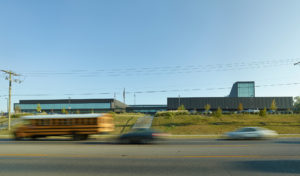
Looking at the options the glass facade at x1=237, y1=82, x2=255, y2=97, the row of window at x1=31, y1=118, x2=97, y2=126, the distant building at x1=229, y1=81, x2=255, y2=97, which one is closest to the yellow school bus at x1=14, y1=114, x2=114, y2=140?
the row of window at x1=31, y1=118, x2=97, y2=126

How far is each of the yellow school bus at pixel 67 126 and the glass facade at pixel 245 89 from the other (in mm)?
92365

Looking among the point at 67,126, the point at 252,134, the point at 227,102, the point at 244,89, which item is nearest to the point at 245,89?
the point at 244,89

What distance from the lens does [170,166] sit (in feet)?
21.8

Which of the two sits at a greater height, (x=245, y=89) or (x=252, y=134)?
(x=245, y=89)

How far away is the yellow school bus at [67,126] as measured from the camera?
50.2 feet

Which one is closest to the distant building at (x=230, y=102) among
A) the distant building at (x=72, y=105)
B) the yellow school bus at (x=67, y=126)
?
the distant building at (x=72, y=105)

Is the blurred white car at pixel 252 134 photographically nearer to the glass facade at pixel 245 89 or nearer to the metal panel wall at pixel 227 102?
the metal panel wall at pixel 227 102

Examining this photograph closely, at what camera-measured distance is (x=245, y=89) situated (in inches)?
3674

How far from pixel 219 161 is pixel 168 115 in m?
38.9

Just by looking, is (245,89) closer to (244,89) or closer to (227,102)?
(244,89)

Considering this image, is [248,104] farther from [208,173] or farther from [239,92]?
[208,173]

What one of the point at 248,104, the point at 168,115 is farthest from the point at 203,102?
the point at 168,115

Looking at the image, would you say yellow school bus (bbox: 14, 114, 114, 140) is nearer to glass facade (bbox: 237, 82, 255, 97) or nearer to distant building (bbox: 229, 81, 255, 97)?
distant building (bbox: 229, 81, 255, 97)

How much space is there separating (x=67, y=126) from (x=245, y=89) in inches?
3781
